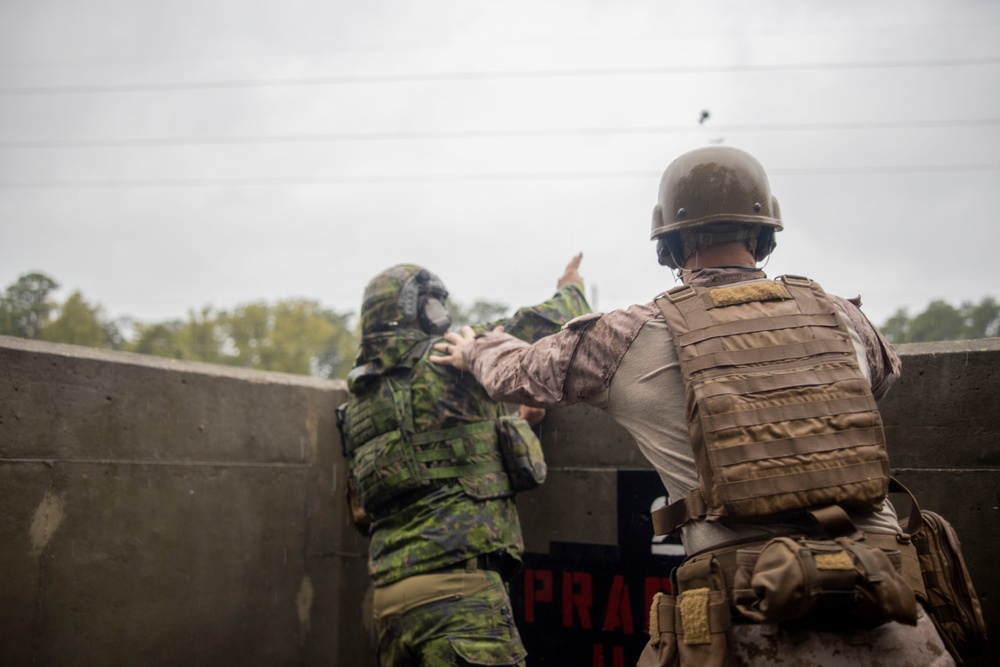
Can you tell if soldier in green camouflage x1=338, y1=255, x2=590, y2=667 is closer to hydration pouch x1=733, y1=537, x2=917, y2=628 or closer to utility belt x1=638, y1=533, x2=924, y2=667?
utility belt x1=638, y1=533, x2=924, y2=667

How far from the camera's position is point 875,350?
250 centimetres

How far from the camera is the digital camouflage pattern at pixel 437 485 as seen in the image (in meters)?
3.66

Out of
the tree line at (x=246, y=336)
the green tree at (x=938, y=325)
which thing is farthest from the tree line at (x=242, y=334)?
the green tree at (x=938, y=325)

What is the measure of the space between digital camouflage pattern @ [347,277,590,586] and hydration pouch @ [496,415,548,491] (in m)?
0.10

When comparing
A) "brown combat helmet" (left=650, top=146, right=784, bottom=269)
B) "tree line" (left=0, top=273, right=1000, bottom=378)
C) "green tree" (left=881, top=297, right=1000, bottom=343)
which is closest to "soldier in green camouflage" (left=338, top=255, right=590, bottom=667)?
"brown combat helmet" (left=650, top=146, right=784, bottom=269)

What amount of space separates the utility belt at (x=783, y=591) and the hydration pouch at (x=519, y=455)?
1591 mm

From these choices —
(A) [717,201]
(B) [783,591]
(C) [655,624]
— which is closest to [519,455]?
(C) [655,624]

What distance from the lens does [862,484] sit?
2.07m

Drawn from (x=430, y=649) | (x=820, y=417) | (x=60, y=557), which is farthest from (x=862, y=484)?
(x=60, y=557)

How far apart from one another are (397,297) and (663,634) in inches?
96.0

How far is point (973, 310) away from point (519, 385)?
32270 millimetres

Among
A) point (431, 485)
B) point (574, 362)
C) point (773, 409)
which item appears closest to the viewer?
point (773, 409)

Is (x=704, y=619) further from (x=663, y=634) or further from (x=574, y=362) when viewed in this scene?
(x=574, y=362)

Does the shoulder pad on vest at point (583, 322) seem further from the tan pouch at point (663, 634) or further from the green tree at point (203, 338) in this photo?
the green tree at point (203, 338)
